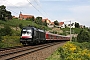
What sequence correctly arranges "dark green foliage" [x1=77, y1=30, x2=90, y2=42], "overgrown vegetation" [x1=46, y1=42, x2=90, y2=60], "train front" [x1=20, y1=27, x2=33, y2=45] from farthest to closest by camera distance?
1. "dark green foliage" [x1=77, y1=30, x2=90, y2=42]
2. "train front" [x1=20, y1=27, x2=33, y2=45]
3. "overgrown vegetation" [x1=46, y1=42, x2=90, y2=60]

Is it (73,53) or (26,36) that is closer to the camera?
(73,53)

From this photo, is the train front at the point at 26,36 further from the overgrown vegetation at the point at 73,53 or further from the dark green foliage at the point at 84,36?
the overgrown vegetation at the point at 73,53

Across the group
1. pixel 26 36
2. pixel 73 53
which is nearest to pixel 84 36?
pixel 26 36

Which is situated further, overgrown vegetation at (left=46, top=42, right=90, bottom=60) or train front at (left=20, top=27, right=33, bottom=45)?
train front at (left=20, top=27, right=33, bottom=45)

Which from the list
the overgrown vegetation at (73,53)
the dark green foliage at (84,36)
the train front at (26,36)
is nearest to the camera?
the overgrown vegetation at (73,53)

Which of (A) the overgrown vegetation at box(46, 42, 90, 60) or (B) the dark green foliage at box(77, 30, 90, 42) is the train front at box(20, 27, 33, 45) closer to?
(B) the dark green foliage at box(77, 30, 90, 42)

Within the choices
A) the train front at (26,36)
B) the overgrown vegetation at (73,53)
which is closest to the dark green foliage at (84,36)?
the train front at (26,36)

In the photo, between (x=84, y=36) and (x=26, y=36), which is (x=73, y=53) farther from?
(x=84, y=36)

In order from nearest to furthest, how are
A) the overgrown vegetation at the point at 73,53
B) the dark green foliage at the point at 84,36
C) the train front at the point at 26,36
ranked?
the overgrown vegetation at the point at 73,53 < the train front at the point at 26,36 < the dark green foliage at the point at 84,36

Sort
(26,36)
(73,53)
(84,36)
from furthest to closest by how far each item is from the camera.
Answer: (84,36) < (26,36) < (73,53)

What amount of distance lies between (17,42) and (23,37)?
5.76 m

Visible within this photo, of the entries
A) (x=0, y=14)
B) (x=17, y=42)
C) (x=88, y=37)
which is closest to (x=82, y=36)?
(x=88, y=37)

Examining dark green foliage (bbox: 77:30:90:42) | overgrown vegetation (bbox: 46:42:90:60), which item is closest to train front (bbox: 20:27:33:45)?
dark green foliage (bbox: 77:30:90:42)

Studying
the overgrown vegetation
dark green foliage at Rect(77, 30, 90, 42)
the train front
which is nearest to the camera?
the overgrown vegetation
